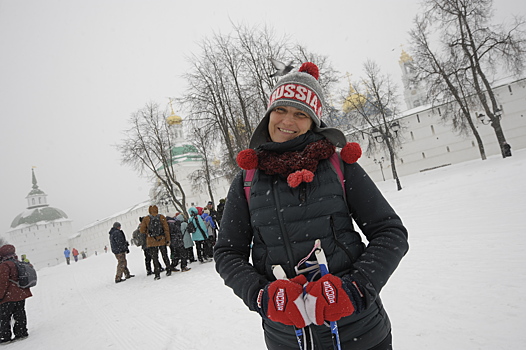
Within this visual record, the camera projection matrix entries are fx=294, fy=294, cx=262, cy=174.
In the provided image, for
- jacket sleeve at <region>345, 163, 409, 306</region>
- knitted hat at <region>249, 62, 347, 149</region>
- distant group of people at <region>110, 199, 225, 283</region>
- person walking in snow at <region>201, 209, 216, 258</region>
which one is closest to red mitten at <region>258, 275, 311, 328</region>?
jacket sleeve at <region>345, 163, 409, 306</region>

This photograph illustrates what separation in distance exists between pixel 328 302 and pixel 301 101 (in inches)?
42.3

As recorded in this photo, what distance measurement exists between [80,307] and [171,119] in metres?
44.7

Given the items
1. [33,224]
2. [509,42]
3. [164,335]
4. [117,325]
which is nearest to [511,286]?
[164,335]

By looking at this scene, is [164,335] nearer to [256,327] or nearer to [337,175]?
[256,327]

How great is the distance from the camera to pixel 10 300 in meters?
5.81

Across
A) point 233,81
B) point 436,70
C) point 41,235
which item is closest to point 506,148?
point 436,70

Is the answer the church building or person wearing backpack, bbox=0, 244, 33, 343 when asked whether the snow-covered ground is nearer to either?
person wearing backpack, bbox=0, 244, 33, 343

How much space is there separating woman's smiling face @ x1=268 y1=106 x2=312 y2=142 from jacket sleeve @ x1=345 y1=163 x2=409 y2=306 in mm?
344

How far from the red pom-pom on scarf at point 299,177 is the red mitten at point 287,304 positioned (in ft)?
1.51

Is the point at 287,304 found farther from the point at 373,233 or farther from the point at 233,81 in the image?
the point at 233,81

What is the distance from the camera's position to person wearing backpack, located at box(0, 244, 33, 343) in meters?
5.82

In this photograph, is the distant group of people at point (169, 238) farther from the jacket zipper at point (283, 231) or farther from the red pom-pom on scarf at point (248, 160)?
the jacket zipper at point (283, 231)

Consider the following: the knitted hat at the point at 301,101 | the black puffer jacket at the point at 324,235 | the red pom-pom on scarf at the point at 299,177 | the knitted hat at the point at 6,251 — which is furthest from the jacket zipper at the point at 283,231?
the knitted hat at the point at 6,251

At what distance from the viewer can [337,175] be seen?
154 cm
